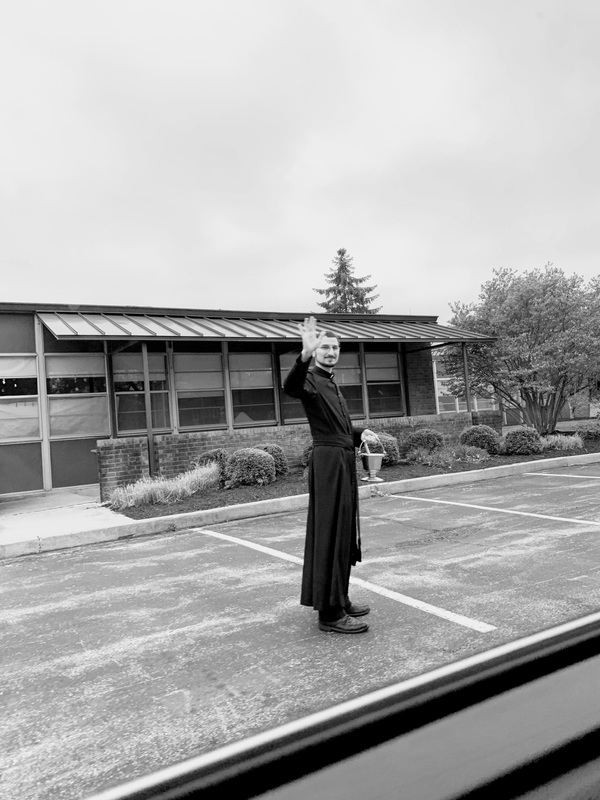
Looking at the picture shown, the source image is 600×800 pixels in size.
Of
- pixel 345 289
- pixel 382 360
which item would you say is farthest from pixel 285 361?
pixel 345 289

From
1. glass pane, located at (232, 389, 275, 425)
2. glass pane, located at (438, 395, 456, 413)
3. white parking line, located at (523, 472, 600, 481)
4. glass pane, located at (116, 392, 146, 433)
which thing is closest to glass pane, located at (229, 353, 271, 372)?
glass pane, located at (232, 389, 275, 425)

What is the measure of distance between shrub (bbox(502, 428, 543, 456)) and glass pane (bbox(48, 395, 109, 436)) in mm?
9403

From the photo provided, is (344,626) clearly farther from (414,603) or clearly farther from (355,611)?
(414,603)

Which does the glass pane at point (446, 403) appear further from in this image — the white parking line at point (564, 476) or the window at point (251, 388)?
the white parking line at point (564, 476)

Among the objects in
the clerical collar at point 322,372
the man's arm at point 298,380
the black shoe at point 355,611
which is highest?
the clerical collar at point 322,372

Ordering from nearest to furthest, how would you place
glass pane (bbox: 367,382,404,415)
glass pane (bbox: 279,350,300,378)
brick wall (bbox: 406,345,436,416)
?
1. glass pane (bbox: 279,350,300,378)
2. glass pane (bbox: 367,382,404,415)
3. brick wall (bbox: 406,345,436,416)

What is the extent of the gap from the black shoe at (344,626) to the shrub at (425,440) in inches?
405

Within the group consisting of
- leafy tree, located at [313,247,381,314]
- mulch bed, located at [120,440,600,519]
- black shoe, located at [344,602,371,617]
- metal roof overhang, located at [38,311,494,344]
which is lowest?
black shoe, located at [344,602,371,617]

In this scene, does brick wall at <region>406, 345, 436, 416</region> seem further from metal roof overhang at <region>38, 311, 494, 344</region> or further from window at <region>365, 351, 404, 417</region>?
metal roof overhang at <region>38, 311, 494, 344</region>

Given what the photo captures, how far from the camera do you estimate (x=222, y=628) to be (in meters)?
4.23

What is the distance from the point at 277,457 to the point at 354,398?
17.6 feet

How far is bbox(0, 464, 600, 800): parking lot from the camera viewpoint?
2.79 meters

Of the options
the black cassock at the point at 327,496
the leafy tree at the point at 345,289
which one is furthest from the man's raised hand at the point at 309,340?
the leafy tree at the point at 345,289

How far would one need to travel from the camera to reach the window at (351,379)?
1700 centimetres
